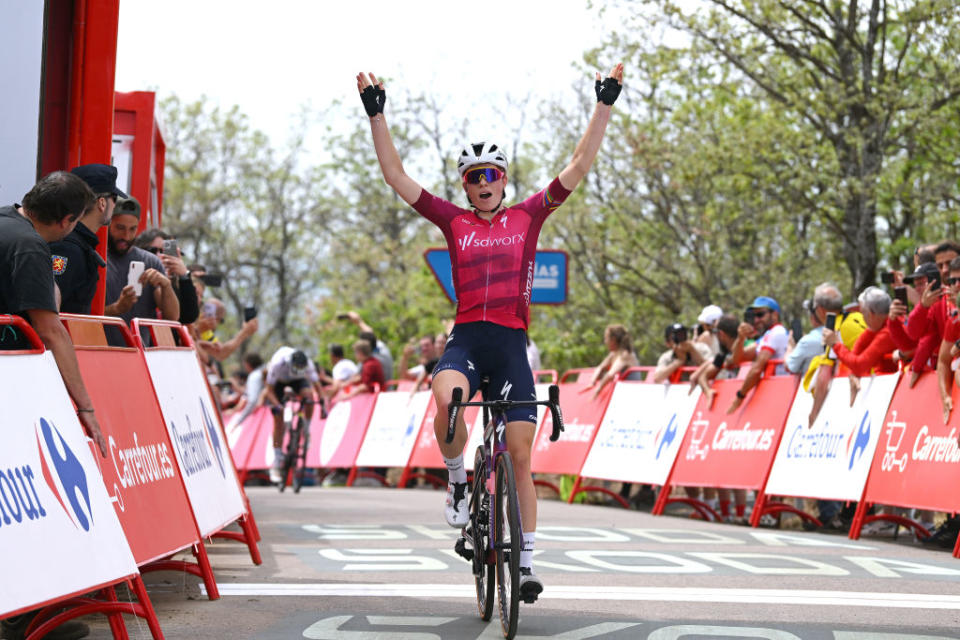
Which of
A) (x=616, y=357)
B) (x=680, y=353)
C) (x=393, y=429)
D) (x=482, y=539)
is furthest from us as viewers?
(x=393, y=429)

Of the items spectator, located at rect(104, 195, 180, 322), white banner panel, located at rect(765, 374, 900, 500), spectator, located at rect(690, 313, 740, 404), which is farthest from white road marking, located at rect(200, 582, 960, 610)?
spectator, located at rect(690, 313, 740, 404)

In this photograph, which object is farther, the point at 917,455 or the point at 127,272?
the point at 917,455

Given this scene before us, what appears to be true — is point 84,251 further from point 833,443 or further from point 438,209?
point 833,443

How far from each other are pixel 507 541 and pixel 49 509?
2144 mm

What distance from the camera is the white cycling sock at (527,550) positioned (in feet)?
21.8

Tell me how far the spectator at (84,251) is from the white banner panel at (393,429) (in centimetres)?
1451

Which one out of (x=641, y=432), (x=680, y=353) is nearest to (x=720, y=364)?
(x=680, y=353)

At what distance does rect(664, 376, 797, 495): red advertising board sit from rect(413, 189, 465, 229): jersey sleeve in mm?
7217

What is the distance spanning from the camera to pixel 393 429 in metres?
22.7

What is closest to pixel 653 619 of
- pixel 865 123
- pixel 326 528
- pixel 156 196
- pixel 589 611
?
pixel 589 611

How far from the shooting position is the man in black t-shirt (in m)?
5.76

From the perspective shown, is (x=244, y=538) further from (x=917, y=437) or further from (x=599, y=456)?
(x=599, y=456)

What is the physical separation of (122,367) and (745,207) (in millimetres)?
26423

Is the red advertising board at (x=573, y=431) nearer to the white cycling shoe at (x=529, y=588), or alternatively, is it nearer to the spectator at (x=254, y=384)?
the spectator at (x=254, y=384)
